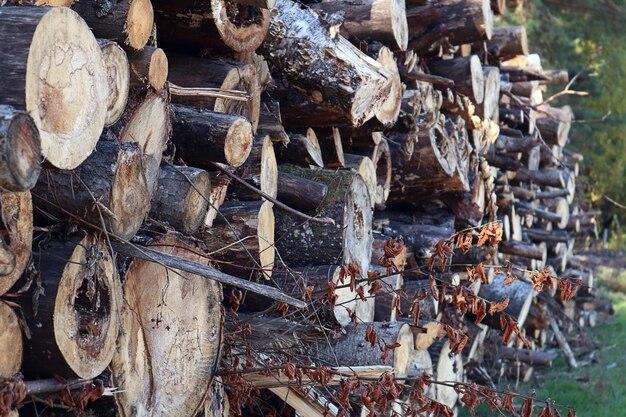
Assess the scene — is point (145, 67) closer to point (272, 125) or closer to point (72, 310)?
point (72, 310)

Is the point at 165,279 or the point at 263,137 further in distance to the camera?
the point at 263,137

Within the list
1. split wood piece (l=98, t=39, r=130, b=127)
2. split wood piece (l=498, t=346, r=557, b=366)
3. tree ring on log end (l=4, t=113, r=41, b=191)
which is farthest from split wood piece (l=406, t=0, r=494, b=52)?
tree ring on log end (l=4, t=113, r=41, b=191)

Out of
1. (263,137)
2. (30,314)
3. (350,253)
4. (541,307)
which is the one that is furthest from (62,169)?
(541,307)

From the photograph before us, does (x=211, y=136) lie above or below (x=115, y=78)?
A: below

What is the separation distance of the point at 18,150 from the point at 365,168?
2.85 m

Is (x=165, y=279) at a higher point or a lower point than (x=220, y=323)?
higher

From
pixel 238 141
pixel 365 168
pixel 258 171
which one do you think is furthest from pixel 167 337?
pixel 365 168

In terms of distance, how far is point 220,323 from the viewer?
327cm

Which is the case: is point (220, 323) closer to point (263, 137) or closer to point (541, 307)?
point (263, 137)

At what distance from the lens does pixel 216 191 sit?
11.0 feet

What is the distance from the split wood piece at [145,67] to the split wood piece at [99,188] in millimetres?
364

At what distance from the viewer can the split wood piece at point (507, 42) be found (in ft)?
23.0

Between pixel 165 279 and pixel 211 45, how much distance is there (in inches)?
36.5

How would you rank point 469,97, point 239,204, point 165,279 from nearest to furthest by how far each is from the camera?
1. point 165,279
2. point 239,204
3. point 469,97
